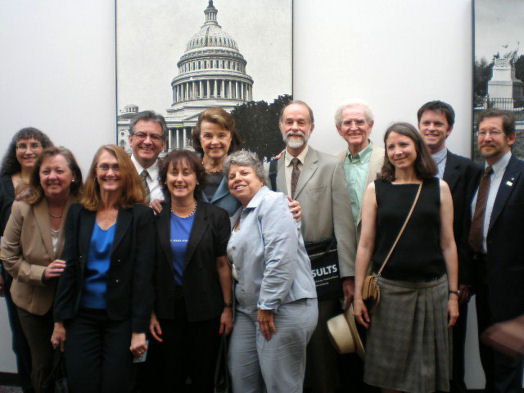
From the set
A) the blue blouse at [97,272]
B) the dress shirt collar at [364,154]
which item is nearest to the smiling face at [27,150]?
the blue blouse at [97,272]

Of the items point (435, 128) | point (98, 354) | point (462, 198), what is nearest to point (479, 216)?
point (462, 198)

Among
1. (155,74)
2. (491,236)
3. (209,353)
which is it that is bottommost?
(209,353)

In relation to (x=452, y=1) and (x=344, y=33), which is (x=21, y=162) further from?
(x=452, y=1)

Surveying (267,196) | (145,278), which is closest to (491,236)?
(267,196)

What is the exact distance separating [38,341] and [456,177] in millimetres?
2974

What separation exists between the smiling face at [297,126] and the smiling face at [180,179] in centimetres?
72

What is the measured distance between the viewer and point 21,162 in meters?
2.84

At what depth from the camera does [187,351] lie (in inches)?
85.7

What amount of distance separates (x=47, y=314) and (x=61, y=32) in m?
2.40

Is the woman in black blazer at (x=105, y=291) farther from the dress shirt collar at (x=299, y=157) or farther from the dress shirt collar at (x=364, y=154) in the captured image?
the dress shirt collar at (x=364, y=154)

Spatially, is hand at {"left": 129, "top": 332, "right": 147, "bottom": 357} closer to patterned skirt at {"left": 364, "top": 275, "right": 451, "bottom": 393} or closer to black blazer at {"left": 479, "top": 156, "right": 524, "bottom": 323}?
patterned skirt at {"left": 364, "top": 275, "right": 451, "bottom": 393}

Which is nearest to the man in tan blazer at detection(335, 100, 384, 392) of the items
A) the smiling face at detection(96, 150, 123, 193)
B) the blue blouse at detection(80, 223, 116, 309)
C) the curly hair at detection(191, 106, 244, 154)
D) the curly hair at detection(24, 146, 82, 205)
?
the curly hair at detection(191, 106, 244, 154)

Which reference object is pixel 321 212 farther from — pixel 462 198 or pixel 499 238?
pixel 499 238

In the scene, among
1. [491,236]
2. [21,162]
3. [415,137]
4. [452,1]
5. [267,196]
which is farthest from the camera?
[452,1]
